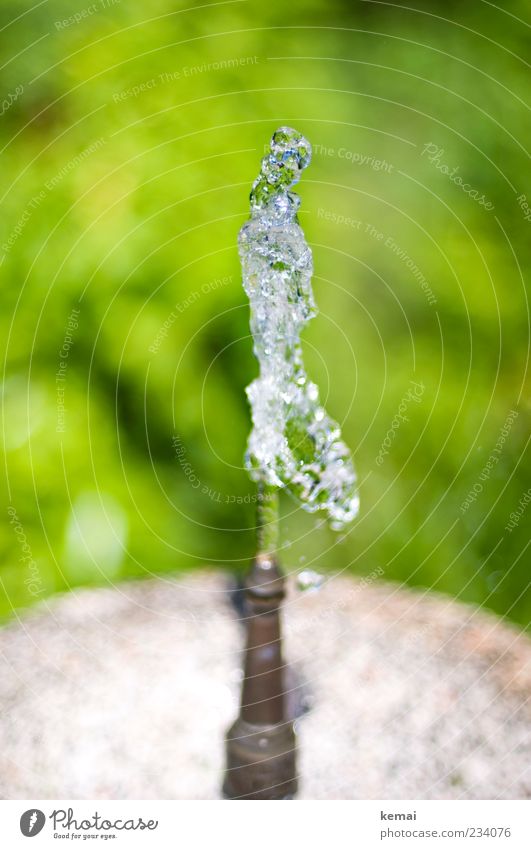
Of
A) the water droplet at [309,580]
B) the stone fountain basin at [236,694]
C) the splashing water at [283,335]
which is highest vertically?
the splashing water at [283,335]

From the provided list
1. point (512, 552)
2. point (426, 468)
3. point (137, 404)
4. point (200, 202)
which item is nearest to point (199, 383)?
point (137, 404)

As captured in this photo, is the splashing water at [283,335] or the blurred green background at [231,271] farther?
the blurred green background at [231,271]

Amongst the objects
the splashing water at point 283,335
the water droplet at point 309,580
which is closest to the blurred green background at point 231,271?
the water droplet at point 309,580

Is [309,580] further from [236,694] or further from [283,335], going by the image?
[283,335]

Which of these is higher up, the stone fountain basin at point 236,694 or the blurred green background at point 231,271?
the blurred green background at point 231,271

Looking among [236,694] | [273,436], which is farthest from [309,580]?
[273,436]

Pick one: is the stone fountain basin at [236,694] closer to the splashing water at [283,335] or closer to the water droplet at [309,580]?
the water droplet at [309,580]
